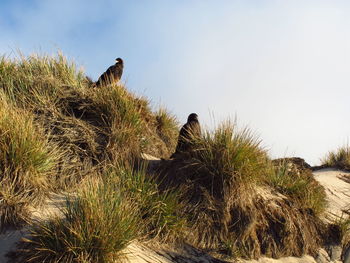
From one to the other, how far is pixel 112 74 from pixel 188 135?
9.14 ft

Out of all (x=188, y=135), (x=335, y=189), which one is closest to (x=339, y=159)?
(x=335, y=189)

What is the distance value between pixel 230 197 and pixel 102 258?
2.82 metres

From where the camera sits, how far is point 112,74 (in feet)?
31.6

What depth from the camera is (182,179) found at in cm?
726

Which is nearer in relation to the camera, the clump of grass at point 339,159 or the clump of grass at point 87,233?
the clump of grass at point 87,233

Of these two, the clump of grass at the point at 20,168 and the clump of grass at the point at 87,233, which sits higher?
the clump of grass at the point at 20,168

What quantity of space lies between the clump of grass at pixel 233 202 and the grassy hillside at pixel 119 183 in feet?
0.06

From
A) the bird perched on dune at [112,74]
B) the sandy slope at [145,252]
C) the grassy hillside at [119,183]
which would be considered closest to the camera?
the grassy hillside at [119,183]

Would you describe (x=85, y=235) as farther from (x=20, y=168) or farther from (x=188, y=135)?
(x=188, y=135)

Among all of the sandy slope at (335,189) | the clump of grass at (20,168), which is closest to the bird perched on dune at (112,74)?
the clump of grass at (20,168)

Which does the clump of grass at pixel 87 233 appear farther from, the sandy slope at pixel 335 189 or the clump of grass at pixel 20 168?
the sandy slope at pixel 335 189

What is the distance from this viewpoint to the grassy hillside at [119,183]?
197 inches

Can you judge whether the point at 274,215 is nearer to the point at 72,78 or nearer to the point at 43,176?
the point at 43,176

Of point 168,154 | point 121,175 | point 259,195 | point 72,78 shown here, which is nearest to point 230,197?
point 259,195
